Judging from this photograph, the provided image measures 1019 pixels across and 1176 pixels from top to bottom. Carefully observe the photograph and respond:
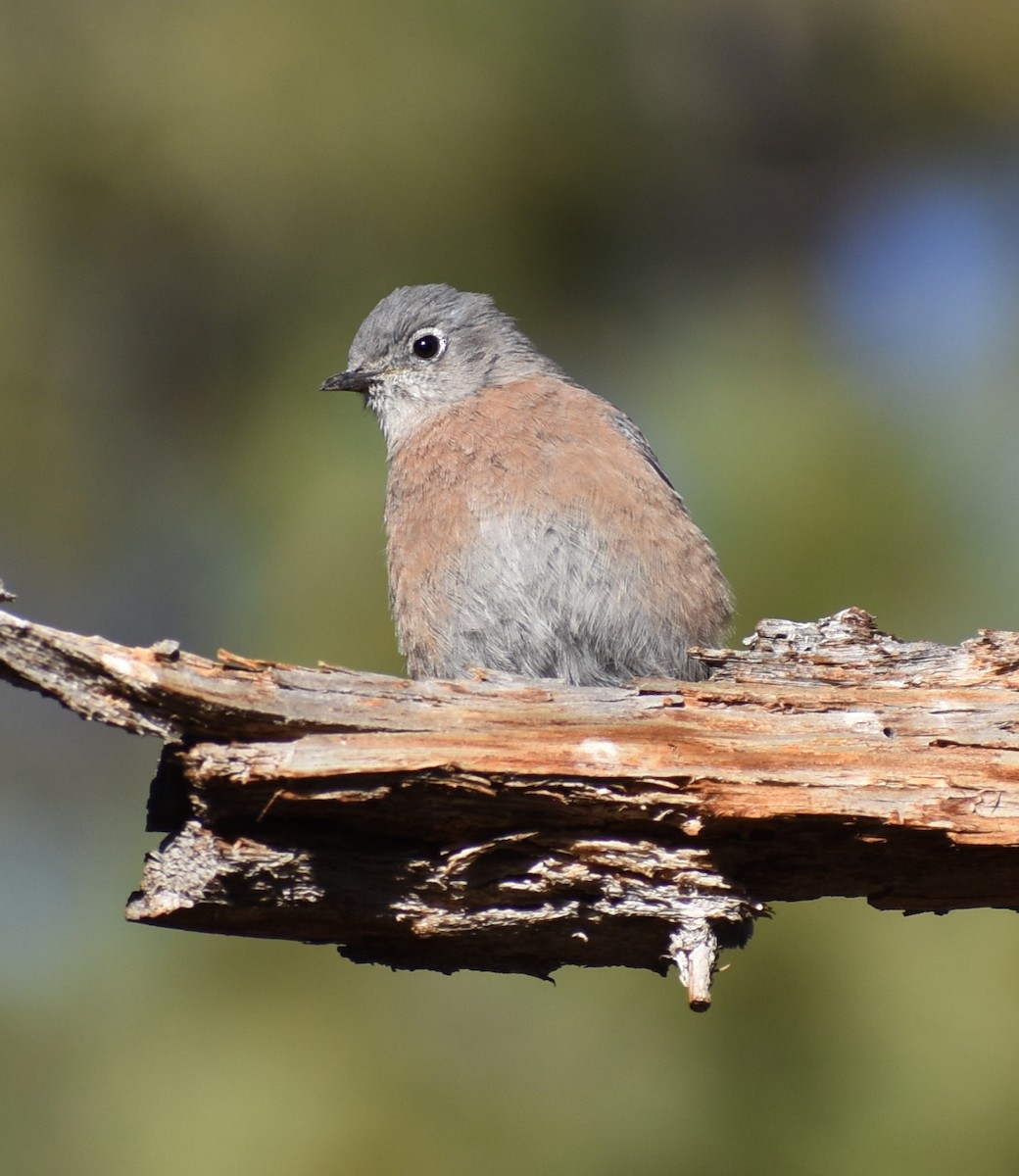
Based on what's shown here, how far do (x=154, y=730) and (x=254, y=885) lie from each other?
57cm

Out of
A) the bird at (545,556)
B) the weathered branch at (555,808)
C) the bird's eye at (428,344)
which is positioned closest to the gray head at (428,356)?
the bird's eye at (428,344)

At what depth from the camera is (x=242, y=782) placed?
3.89 meters

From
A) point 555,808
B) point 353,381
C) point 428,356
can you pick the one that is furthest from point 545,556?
point 353,381

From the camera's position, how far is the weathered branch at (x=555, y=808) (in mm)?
3975

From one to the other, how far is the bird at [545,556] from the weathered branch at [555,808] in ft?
4.91

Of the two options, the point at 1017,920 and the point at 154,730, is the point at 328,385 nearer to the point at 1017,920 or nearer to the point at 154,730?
the point at 154,730

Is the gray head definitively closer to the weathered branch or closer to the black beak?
the black beak

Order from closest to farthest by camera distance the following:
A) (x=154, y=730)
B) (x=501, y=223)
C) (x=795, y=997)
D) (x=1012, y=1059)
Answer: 1. (x=154, y=730)
2. (x=1012, y=1059)
3. (x=795, y=997)
4. (x=501, y=223)

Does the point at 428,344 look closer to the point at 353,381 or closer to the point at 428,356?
the point at 428,356

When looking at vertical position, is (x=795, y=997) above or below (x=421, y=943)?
above

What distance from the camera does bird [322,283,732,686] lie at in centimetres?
589

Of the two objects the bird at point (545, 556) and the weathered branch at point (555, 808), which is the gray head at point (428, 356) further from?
the weathered branch at point (555, 808)

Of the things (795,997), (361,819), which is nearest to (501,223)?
(795,997)

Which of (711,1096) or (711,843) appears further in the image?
(711,1096)
